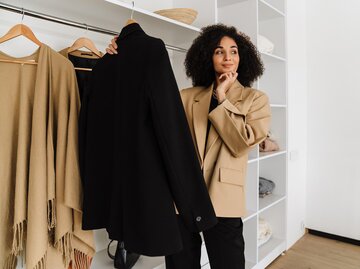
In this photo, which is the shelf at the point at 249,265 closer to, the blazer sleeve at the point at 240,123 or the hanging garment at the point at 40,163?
the blazer sleeve at the point at 240,123

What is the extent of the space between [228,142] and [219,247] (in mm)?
499

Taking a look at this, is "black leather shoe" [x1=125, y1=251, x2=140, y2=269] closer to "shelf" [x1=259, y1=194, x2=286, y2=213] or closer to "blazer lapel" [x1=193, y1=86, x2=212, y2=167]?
"blazer lapel" [x1=193, y1=86, x2=212, y2=167]

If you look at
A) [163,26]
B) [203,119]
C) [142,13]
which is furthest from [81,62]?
[203,119]

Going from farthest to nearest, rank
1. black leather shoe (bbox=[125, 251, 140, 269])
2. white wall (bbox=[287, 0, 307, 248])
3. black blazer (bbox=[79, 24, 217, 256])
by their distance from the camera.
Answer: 1. white wall (bbox=[287, 0, 307, 248])
2. black leather shoe (bbox=[125, 251, 140, 269])
3. black blazer (bbox=[79, 24, 217, 256])

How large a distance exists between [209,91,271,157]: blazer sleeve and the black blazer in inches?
11.6

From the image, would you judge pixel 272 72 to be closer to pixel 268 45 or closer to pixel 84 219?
pixel 268 45

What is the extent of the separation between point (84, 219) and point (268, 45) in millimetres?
1873

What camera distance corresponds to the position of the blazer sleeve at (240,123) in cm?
123

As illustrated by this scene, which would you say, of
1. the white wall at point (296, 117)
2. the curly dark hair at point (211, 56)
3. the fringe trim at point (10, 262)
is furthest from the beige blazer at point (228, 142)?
the white wall at point (296, 117)

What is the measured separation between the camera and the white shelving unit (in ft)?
4.50

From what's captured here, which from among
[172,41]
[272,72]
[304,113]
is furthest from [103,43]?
[304,113]

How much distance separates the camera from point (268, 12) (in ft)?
7.51

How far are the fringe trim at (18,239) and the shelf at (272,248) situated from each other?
5.76 feet

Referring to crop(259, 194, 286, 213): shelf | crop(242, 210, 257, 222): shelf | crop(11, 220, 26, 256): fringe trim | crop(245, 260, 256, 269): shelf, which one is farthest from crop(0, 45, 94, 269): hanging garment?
crop(259, 194, 286, 213): shelf
